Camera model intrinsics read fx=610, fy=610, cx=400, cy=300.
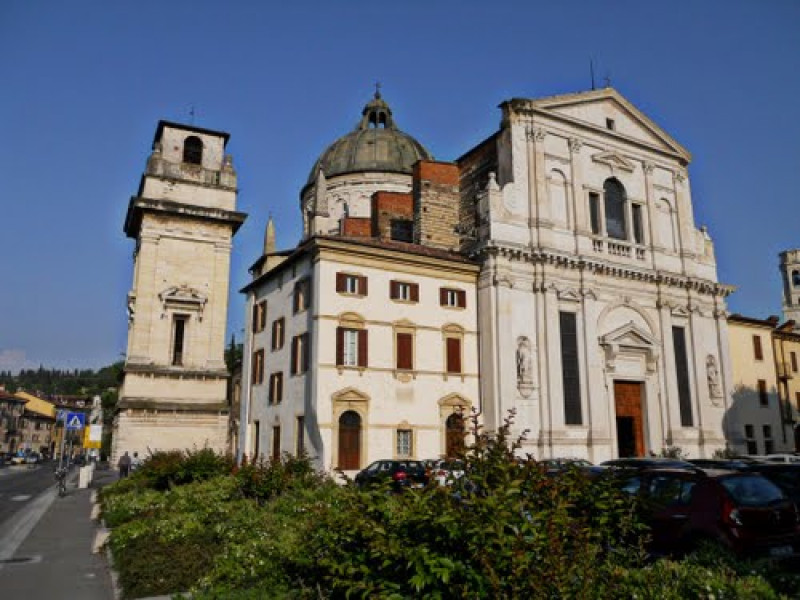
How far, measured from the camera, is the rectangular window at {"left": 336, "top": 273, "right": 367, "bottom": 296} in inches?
1074

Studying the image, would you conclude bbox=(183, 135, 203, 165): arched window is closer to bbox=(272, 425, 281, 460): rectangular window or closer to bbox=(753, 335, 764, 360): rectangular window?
bbox=(272, 425, 281, 460): rectangular window

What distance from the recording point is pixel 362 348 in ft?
88.8

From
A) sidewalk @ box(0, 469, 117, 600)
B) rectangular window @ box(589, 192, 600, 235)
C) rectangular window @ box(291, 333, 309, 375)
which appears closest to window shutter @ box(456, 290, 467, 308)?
rectangular window @ box(291, 333, 309, 375)

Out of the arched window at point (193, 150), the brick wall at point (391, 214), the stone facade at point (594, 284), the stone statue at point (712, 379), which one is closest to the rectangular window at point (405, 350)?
the stone facade at point (594, 284)

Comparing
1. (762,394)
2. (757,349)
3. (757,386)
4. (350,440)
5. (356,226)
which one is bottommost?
(350,440)

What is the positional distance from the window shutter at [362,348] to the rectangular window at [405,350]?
1.56 meters

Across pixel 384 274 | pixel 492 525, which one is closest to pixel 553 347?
pixel 384 274

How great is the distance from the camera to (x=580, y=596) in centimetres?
500

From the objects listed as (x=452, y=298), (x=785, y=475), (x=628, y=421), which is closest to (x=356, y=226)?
(x=452, y=298)

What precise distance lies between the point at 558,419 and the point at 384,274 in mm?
10982

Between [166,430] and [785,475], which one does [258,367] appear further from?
[785,475]

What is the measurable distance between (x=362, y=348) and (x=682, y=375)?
64.5 feet

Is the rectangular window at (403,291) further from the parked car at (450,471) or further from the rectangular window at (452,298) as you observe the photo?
the parked car at (450,471)

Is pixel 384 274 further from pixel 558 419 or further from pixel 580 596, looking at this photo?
pixel 580 596
